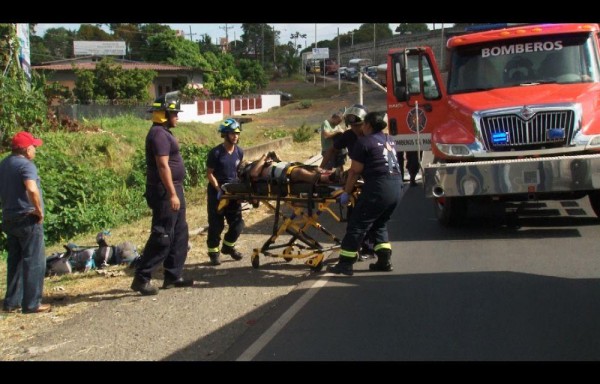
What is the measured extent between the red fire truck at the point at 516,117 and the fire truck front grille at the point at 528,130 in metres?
0.01

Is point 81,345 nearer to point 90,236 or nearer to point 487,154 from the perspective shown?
point 487,154

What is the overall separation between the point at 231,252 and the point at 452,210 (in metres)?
3.23

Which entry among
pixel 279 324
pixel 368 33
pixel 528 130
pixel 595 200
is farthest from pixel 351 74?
pixel 279 324

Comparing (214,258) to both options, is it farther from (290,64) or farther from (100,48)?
(290,64)

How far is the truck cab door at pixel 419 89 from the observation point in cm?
1083

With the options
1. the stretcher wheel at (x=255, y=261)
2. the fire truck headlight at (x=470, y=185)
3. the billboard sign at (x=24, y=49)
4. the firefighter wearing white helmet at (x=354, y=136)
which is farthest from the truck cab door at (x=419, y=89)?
the billboard sign at (x=24, y=49)

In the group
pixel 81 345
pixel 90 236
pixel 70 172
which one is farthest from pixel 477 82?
pixel 70 172

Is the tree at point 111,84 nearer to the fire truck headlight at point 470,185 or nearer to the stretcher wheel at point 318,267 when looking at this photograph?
the fire truck headlight at point 470,185

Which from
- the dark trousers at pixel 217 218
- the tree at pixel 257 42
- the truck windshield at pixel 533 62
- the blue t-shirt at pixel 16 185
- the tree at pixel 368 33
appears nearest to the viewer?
the blue t-shirt at pixel 16 185

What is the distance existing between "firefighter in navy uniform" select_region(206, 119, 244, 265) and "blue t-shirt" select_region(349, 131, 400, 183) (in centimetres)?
176

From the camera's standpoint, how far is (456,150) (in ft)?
30.6

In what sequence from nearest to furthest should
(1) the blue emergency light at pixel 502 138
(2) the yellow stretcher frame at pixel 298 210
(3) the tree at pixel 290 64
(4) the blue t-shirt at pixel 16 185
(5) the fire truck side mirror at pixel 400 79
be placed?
(4) the blue t-shirt at pixel 16 185 < (2) the yellow stretcher frame at pixel 298 210 < (1) the blue emergency light at pixel 502 138 < (5) the fire truck side mirror at pixel 400 79 < (3) the tree at pixel 290 64

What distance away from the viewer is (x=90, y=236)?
44.9 ft

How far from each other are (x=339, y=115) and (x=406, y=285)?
4918mm
